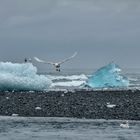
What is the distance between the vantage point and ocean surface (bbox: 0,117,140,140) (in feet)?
56.8

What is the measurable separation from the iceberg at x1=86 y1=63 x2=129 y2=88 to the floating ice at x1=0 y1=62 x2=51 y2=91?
299 inches

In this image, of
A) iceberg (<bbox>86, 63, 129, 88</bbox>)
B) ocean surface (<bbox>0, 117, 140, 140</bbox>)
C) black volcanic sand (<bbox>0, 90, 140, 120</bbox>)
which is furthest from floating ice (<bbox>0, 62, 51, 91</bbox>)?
ocean surface (<bbox>0, 117, 140, 140</bbox>)

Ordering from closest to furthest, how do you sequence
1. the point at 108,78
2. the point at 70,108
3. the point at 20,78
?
the point at 70,108
the point at 20,78
the point at 108,78

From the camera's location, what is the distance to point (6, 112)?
24.5 metres

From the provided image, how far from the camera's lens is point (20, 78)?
3691cm

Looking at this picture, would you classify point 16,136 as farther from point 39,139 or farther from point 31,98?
point 31,98

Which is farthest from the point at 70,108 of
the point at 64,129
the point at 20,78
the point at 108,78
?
the point at 108,78

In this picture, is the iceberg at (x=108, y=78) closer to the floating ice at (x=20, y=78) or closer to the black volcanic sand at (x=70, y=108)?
the floating ice at (x=20, y=78)

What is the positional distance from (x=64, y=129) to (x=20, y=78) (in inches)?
701

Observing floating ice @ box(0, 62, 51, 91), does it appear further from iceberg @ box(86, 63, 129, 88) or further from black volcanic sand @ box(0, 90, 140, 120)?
iceberg @ box(86, 63, 129, 88)

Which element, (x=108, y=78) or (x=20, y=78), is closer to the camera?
(x=20, y=78)

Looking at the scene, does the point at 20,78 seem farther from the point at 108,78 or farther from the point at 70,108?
the point at 108,78

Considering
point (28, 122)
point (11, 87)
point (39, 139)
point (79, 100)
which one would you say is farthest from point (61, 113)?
point (11, 87)

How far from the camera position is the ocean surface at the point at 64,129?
17312 millimetres
